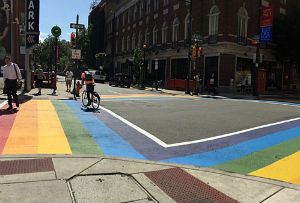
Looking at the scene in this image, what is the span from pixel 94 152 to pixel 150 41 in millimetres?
36199

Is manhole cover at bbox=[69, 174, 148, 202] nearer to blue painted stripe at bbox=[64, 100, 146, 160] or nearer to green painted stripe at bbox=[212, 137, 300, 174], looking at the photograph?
blue painted stripe at bbox=[64, 100, 146, 160]

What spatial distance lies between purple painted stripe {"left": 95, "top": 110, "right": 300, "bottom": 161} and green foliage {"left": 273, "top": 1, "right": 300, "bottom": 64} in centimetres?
2464

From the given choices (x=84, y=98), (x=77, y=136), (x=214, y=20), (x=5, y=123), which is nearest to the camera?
(x=77, y=136)

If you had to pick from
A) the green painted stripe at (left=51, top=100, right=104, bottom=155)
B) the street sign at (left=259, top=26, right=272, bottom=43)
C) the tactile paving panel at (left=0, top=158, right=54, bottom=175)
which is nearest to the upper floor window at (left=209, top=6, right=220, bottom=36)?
the street sign at (left=259, top=26, right=272, bottom=43)

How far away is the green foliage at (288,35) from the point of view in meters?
29.6

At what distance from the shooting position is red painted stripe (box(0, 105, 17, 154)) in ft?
20.4

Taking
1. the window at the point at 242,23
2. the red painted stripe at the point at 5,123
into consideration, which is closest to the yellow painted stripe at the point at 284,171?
the red painted stripe at the point at 5,123

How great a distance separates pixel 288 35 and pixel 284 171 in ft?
97.5

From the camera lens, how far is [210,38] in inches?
1120

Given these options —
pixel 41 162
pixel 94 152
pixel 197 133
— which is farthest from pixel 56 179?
pixel 197 133

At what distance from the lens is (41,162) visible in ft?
15.5

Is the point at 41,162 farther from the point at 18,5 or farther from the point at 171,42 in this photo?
the point at 18,5

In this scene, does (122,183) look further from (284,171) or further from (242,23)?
(242,23)

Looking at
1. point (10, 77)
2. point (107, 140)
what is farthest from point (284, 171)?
point (10, 77)
